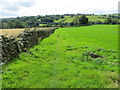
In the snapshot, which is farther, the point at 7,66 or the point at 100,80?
the point at 7,66

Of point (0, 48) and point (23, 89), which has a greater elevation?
point (0, 48)

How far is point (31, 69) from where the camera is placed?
1088 centimetres

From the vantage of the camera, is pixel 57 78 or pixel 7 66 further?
pixel 7 66

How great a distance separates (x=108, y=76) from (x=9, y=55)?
30.1 feet

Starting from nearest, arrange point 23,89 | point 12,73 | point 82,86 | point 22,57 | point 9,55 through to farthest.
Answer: point 23,89
point 82,86
point 12,73
point 9,55
point 22,57

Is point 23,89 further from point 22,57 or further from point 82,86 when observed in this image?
point 22,57

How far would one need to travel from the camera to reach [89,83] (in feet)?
28.5

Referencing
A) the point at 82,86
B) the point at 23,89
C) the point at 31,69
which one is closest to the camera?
the point at 23,89

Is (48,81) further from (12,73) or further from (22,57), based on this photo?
(22,57)

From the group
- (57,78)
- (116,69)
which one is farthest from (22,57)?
(116,69)

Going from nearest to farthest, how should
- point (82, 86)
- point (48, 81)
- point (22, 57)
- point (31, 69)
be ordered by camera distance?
point (82, 86) → point (48, 81) → point (31, 69) → point (22, 57)

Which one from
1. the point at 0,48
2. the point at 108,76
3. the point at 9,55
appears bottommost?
the point at 108,76

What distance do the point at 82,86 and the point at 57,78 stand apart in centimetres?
192

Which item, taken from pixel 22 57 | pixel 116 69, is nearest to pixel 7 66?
pixel 22 57
